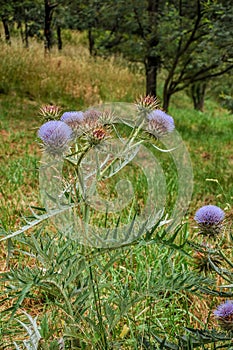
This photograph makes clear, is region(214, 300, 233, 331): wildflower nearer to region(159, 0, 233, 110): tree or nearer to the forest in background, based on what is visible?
the forest in background

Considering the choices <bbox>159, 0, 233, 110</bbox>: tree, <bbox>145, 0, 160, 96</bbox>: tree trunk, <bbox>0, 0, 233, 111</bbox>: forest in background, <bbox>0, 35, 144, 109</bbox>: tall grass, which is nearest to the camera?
<bbox>159, 0, 233, 110</bbox>: tree

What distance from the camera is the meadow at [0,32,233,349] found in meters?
0.99

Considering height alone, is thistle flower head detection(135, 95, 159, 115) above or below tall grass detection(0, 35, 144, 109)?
above

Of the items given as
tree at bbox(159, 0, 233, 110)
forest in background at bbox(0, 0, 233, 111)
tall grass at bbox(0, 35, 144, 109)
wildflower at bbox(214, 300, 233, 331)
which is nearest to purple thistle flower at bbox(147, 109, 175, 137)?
wildflower at bbox(214, 300, 233, 331)

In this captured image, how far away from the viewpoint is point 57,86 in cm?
684

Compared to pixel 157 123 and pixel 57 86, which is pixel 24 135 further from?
pixel 157 123

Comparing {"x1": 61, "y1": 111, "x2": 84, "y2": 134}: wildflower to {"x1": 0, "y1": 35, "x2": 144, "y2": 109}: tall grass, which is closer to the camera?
{"x1": 61, "y1": 111, "x2": 84, "y2": 134}: wildflower

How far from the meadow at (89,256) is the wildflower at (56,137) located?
7.0 inches

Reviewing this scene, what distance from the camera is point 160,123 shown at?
3.46ft

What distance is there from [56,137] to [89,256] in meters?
0.31

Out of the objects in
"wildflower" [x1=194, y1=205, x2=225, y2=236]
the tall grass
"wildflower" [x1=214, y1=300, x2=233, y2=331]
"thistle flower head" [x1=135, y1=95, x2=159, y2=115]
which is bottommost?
the tall grass

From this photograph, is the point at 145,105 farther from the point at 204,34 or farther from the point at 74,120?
the point at 204,34

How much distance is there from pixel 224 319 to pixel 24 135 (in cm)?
410

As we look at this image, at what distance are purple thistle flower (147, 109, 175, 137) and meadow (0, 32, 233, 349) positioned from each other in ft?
0.81
